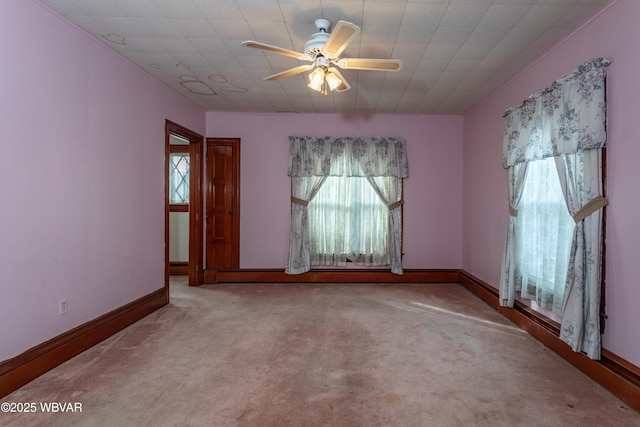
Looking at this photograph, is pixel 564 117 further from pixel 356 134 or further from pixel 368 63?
pixel 356 134

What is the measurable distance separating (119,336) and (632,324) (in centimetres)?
402

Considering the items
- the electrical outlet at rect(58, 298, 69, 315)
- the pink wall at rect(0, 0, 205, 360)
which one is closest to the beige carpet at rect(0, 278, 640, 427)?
the electrical outlet at rect(58, 298, 69, 315)

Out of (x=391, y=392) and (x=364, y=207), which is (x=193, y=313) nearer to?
(x=391, y=392)

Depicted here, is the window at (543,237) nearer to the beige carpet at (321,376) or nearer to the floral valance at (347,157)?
the beige carpet at (321,376)

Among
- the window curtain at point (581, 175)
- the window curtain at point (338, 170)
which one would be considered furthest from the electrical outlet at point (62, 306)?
the window curtain at point (581, 175)

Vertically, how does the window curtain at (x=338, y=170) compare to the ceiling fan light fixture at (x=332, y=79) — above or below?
below

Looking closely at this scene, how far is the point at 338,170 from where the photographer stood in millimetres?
5227

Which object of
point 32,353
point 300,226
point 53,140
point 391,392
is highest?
point 53,140

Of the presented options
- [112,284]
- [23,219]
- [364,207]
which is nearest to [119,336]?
[112,284]

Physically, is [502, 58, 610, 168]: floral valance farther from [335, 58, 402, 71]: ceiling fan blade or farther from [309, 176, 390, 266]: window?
[309, 176, 390, 266]: window

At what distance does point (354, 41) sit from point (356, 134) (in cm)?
244

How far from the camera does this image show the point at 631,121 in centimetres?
217

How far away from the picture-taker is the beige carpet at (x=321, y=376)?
77.1 inches

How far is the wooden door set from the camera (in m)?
5.24
